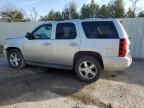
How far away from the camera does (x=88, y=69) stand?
257 inches

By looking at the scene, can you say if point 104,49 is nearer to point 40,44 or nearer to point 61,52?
point 61,52

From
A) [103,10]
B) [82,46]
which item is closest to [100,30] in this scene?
[82,46]

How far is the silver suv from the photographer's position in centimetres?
616

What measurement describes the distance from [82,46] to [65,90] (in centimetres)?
146

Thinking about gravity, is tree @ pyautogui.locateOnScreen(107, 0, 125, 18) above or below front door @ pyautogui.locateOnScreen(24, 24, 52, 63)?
above

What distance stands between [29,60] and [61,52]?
152cm

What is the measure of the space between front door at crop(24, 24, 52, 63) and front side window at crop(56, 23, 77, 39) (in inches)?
13.3

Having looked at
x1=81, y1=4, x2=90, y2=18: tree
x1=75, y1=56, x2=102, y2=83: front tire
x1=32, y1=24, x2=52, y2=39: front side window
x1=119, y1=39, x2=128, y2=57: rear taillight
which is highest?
x1=81, y1=4, x2=90, y2=18: tree

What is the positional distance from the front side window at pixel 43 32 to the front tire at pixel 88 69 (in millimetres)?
1464

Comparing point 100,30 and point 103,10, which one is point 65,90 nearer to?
point 100,30

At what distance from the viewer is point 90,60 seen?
6.48m

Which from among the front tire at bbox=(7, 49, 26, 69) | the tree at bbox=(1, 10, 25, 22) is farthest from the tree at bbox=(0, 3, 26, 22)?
the front tire at bbox=(7, 49, 26, 69)

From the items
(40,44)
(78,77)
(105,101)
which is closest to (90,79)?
(78,77)

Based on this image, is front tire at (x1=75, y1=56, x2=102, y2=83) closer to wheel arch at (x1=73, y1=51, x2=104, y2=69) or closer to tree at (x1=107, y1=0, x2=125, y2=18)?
wheel arch at (x1=73, y1=51, x2=104, y2=69)
